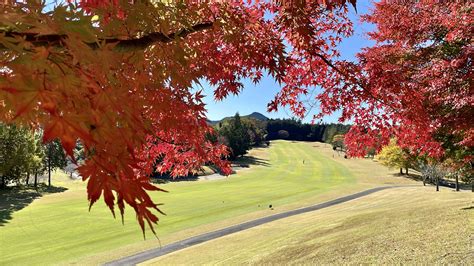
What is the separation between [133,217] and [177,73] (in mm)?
30676

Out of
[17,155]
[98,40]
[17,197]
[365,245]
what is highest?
[98,40]

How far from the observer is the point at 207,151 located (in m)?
7.02

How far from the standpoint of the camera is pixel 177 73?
14.0ft

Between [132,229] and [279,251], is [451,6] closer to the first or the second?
[279,251]

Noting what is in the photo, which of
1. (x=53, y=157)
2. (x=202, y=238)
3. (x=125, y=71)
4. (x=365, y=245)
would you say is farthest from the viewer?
(x=53, y=157)

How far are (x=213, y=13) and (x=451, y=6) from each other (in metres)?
5.91

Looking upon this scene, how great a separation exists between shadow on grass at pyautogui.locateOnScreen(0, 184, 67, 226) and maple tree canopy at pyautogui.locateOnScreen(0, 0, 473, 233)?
30158mm

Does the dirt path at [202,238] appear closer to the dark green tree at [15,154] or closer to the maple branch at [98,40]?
the maple branch at [98,40]

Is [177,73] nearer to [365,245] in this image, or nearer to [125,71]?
[125,71]

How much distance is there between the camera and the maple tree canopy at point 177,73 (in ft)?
Answer: 6.04

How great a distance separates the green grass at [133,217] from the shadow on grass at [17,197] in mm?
843

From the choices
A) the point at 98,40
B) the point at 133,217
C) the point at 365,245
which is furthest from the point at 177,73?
the point at 133,217

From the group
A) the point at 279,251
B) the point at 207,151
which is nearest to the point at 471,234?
the point at 279,251

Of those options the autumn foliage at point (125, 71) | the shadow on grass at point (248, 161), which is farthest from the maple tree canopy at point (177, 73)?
the shadow on grass at point (248, 161)
